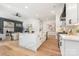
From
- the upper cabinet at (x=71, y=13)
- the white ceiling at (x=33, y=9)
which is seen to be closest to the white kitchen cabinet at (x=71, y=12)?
the upper cabinet at (x=71, y=13)

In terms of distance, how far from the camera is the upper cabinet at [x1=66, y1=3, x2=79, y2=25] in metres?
2.16

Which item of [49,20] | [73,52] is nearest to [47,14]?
[49,20]

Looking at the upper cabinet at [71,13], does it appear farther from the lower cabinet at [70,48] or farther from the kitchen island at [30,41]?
the kitchen island at [30,41]

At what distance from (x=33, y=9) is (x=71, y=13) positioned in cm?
85

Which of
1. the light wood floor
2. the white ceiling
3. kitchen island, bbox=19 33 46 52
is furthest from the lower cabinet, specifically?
the white ceiling

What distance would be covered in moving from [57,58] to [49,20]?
0.77 m

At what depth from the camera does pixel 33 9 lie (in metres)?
2.10

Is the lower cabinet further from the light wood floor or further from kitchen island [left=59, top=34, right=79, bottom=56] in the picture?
the light wood floor

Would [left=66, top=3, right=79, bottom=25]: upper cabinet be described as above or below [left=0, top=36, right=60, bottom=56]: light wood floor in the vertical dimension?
above

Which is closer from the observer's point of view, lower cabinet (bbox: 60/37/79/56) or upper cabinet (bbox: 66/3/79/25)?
lower cabinet (bbox: 60/37/79/56)

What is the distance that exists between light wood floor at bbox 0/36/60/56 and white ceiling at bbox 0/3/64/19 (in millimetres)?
520

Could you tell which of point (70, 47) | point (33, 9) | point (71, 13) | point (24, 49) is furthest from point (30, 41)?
point (71, 13)

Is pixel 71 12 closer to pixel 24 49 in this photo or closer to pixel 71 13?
pixel 71 13

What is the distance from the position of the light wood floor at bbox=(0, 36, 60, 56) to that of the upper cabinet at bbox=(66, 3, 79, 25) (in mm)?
542
